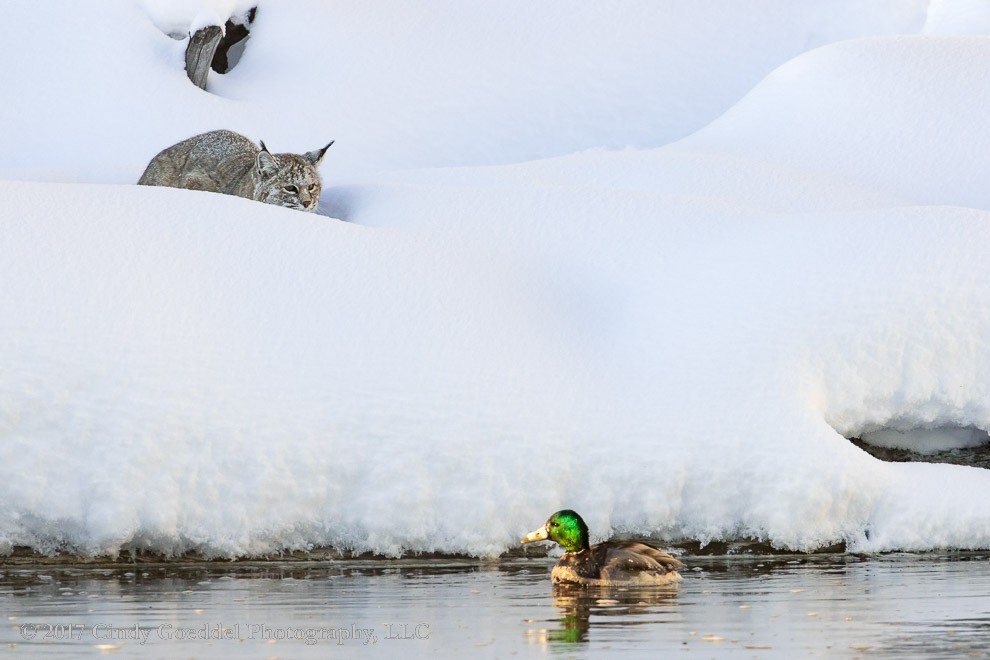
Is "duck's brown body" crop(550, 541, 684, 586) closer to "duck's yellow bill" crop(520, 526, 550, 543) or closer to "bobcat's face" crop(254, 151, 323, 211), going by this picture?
"duck's yellow bill" crop(520, 526, 550, 543)

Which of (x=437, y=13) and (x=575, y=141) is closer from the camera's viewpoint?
(x=575, y=141)

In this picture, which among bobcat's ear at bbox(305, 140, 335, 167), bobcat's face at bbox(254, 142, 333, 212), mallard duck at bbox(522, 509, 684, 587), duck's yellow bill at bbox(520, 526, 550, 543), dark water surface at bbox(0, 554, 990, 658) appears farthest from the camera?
bobcat's ear at bbox(305, 140, 335, 167)

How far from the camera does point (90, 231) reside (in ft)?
34.3

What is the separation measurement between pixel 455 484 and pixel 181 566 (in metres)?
1.70

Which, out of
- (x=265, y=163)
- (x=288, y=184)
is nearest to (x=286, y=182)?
(x=288, y=184)

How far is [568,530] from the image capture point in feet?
27.6

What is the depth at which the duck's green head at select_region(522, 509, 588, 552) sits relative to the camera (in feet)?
27.5

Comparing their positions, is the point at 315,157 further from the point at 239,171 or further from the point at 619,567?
the point at 619,567

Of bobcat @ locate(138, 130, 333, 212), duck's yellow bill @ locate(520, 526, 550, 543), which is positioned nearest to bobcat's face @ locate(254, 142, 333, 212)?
bobcat @ locate(138, 130, 333, 212)

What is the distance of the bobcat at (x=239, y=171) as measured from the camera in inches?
551

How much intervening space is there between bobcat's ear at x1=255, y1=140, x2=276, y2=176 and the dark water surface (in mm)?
5770

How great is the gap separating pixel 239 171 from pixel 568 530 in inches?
294

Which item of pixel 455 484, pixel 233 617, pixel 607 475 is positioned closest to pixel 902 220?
pixel 607 475

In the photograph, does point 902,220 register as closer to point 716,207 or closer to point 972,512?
point 716,207
